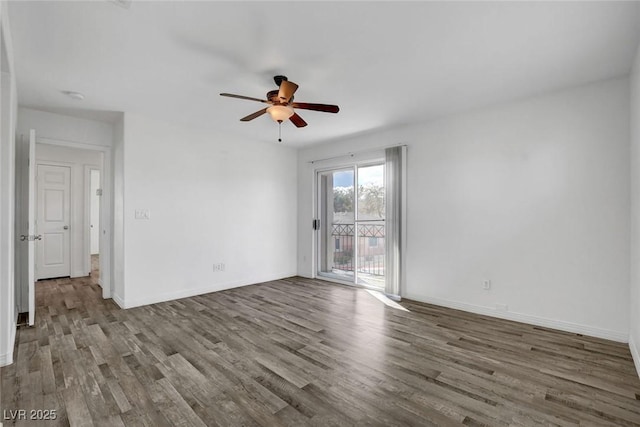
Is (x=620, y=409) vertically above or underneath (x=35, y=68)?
underneath

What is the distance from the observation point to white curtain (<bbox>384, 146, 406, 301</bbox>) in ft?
15.0

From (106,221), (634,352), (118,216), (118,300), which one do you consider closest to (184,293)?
(118,300)

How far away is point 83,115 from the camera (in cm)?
412

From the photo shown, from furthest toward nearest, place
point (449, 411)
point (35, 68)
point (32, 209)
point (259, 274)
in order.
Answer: point (259, 274)
point (32, 209)
point (35, 68)
point (449, 411)

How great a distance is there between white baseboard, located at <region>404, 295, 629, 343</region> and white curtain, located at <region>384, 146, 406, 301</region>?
506 millimetres

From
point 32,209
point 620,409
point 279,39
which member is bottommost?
point 620,409

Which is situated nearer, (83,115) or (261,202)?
(83,115)

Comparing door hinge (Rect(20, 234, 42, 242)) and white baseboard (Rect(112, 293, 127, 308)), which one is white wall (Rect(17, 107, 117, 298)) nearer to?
white baseboard (Rect(112, 293, 127, 308))

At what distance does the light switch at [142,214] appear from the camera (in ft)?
13.5

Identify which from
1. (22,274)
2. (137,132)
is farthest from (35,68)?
(22,274)

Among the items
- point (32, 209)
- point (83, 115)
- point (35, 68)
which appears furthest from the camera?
point (83, 115)

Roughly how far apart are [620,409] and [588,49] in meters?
2.73

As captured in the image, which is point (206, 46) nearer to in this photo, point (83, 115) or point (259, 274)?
point (83, 115)

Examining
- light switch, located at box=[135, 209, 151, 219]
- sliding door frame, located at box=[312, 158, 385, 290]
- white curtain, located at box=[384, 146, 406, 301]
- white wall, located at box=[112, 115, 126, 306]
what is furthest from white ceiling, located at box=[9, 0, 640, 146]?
sliding door frame, located at box=[312, 158, 385, 290]
